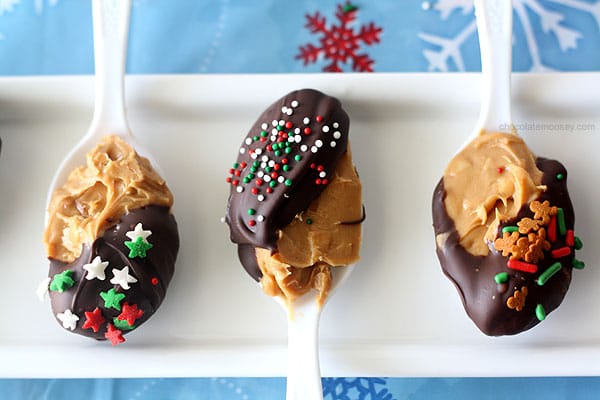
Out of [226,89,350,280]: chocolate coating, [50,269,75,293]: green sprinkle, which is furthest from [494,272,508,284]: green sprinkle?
→ [50,269,75,293]: green sprinkle

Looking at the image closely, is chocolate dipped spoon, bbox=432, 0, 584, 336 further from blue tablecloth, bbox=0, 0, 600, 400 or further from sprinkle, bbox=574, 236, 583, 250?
blue tablecloth, bbox=0, 0, 600, 400

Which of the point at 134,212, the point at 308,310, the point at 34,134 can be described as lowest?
the point at 308,310

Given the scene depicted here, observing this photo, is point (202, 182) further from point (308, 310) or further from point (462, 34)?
point (462, 34)

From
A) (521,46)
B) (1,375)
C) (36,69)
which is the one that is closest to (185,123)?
(36,69)

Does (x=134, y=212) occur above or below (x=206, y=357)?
above

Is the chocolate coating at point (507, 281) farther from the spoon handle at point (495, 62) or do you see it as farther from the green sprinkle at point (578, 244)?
the spoon handle at point (495, 62)

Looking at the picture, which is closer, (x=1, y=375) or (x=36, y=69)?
(x=1, y=375)

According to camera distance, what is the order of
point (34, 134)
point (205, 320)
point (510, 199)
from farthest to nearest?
point (34, 134), point (205, 320), point (510, 199)

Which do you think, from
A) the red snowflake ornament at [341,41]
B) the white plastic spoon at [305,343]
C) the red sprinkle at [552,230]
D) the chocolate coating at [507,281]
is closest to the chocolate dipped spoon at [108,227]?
the white plastic spoon at [305,343]

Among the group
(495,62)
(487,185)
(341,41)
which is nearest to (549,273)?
(487,185)
